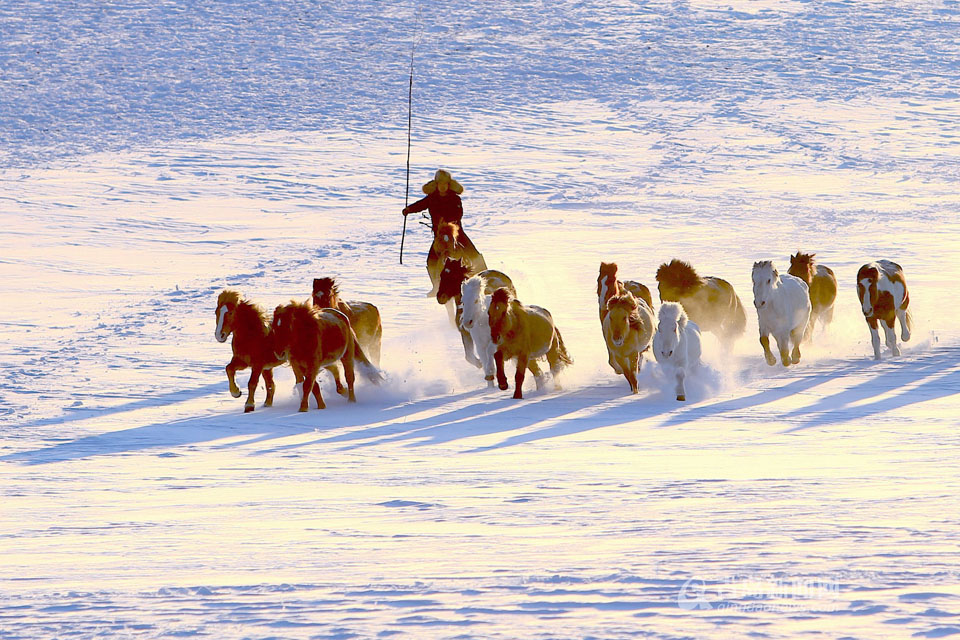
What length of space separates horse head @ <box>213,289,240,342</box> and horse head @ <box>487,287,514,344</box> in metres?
2.12

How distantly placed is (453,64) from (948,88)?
12132mm

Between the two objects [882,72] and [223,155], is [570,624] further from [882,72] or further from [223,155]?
[882,72]

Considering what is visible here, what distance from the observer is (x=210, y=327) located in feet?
49.2

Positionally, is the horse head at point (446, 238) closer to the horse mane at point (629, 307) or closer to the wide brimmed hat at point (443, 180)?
the wide brimmed hat at point (443, 180)

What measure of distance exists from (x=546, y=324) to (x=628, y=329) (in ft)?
2.46

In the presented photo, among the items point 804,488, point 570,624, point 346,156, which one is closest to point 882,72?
point 346,156

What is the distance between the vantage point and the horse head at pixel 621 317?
11055 mm

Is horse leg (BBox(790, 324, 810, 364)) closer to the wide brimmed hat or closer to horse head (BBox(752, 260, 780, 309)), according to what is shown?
horse head (BBox(752, 260, 780, 309))

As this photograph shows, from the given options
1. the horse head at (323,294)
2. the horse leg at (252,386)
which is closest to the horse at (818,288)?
the horse head at (323,294)

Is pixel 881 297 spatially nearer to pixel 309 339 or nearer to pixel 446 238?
pixel 446 238

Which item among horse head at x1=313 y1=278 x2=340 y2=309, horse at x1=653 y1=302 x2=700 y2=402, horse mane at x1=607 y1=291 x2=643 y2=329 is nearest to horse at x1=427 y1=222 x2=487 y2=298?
horse head at x1=313 y1=278 x2=340 y2=309

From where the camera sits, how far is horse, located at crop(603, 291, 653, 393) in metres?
11.1

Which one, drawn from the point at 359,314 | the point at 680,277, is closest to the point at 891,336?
the point at 680,277

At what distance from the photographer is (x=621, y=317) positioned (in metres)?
11.0
